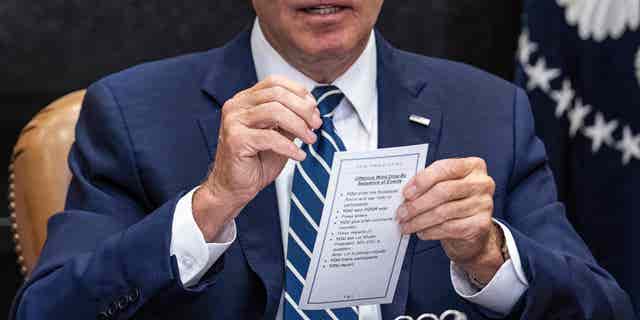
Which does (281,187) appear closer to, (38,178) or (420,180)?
(420,180)

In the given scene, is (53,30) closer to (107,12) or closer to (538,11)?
(107,12)

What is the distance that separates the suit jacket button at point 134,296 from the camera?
6.26 feet

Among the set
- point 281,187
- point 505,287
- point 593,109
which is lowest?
point 593,109

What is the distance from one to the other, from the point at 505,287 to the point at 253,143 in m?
0.55

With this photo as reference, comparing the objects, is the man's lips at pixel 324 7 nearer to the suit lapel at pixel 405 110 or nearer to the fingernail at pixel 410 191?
the suit lapel at pixel 405 110

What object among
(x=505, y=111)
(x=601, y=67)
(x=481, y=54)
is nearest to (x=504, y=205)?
(x=505, y=111)

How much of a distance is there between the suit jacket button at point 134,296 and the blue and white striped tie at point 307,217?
0.30 m

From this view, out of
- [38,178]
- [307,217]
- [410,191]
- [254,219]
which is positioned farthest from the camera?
[38,178]

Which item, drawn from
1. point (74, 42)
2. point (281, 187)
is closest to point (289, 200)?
point (281, 187)

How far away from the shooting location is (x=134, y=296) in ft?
6.27

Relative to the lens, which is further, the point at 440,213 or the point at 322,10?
the point at 322,10

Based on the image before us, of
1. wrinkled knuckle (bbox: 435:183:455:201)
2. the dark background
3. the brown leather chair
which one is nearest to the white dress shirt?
wrinkled knuckle (bbox: 435:183:455:201)

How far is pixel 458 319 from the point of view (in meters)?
1.95

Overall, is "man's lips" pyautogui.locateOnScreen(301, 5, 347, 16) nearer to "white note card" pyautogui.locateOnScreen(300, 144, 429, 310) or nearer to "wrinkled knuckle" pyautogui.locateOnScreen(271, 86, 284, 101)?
"wrinkled knuckle" pyautogui.locateOnScreen(271, 86, 284, 101)
